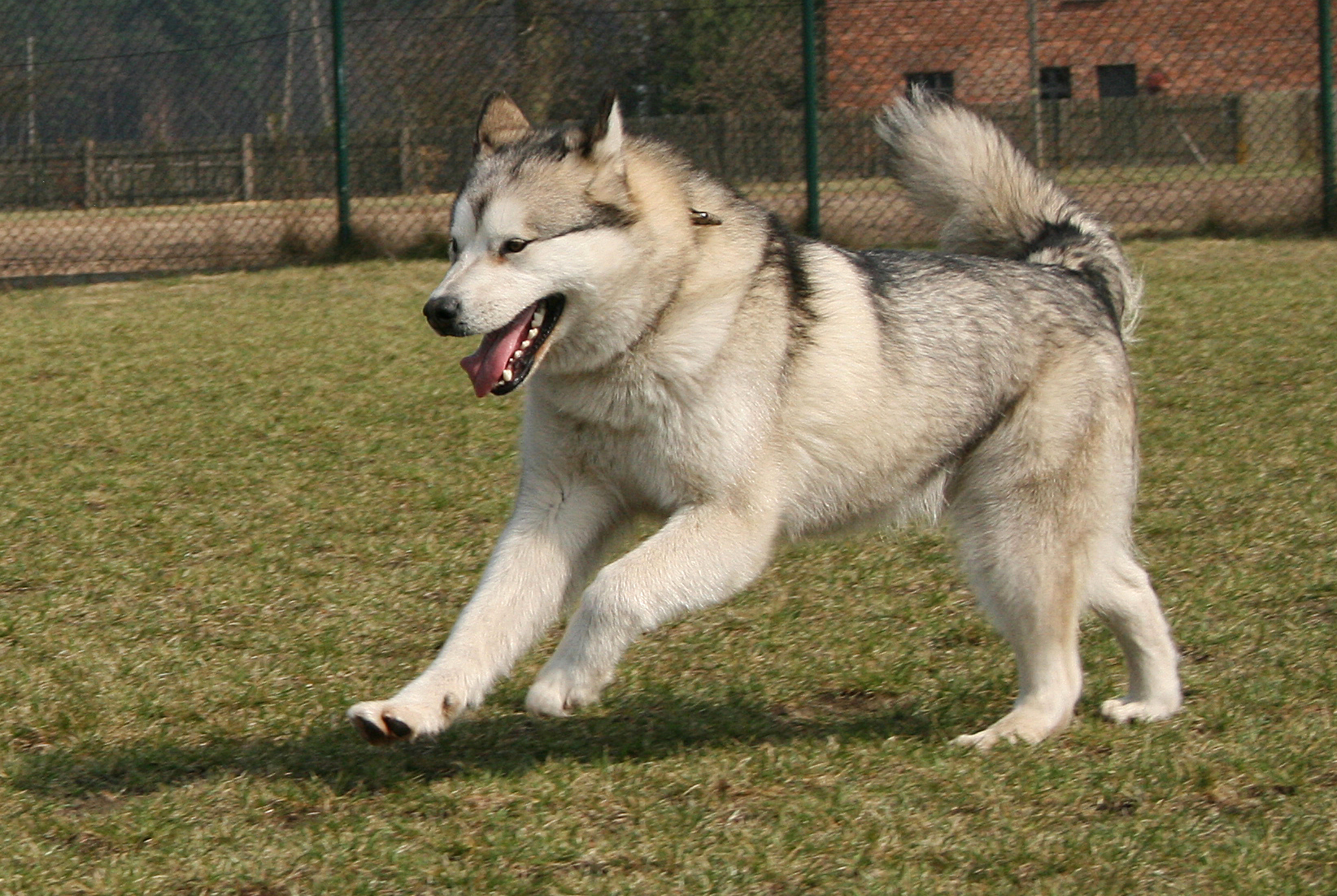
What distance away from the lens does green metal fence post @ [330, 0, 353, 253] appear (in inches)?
454

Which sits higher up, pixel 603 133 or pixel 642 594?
pixel 603 133

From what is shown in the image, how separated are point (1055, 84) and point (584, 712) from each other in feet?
38.0

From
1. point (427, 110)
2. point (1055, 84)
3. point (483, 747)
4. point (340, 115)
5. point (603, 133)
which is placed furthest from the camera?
point (1055, 84)

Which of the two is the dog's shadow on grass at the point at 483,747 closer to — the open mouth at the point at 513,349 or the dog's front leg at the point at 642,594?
the dog's front leg at the point at 642,594

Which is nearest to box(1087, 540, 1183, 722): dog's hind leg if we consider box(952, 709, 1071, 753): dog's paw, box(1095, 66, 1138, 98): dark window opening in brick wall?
box(952, 709, 1071, 753): dog's paw

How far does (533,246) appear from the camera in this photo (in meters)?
3.36

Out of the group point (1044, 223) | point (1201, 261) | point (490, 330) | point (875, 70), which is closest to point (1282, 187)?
point (1201, 261)

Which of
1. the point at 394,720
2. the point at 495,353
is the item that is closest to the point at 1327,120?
the point at 495,353

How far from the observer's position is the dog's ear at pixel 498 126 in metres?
3.79

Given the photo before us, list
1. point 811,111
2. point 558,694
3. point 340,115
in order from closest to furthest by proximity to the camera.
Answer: point 558,694 < point 811,111 < point 340,115

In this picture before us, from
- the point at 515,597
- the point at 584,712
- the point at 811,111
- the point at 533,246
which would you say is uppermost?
the point at 811,111

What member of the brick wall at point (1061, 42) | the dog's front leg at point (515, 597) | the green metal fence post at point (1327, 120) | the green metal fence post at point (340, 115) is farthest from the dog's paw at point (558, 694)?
the green metal fence post at point (1327, 120)

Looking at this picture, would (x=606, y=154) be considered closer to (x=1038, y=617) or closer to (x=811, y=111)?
(x=1038, y=617)

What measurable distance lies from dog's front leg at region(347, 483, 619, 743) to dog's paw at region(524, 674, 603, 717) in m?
0.13
